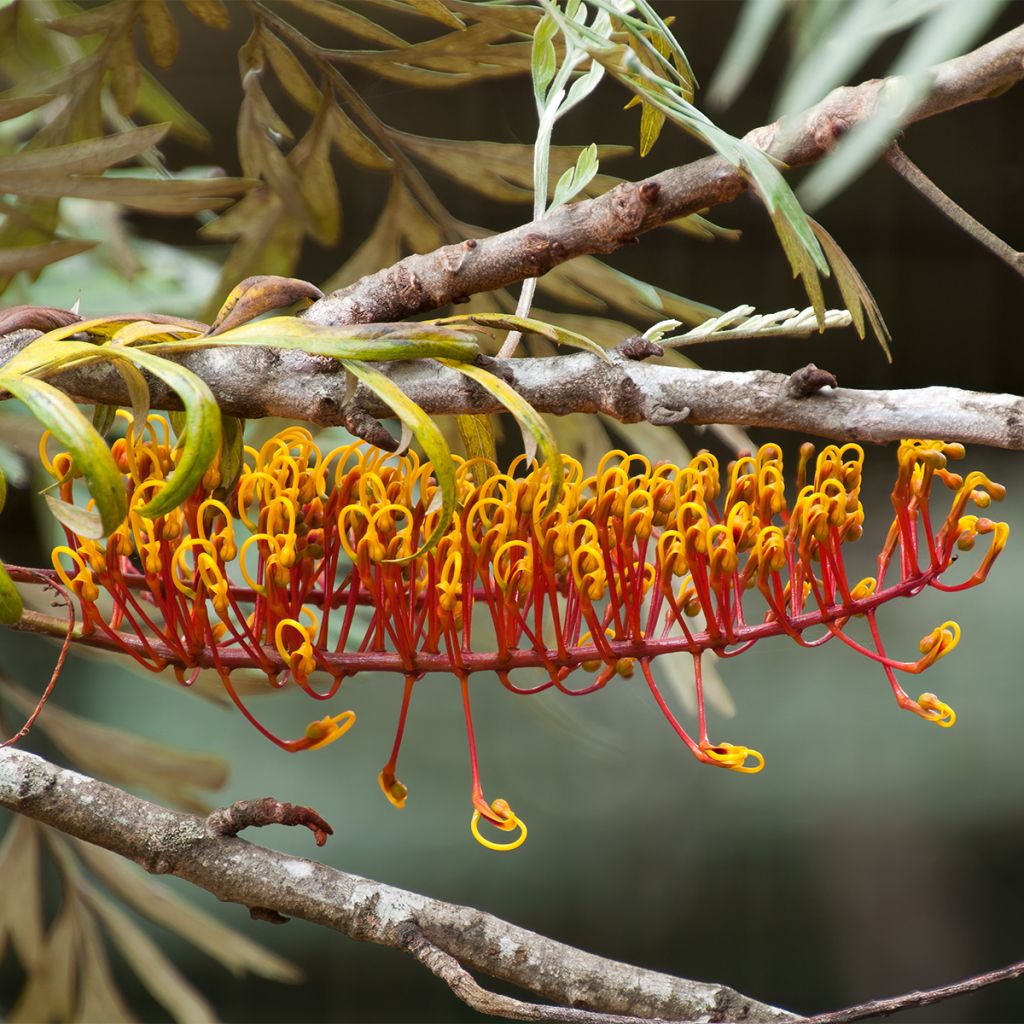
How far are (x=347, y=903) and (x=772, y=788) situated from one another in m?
0.72

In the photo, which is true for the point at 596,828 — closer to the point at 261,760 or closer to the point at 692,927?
the point at 692,927

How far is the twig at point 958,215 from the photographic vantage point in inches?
7.5

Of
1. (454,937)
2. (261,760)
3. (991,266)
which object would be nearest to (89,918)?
(454,937)

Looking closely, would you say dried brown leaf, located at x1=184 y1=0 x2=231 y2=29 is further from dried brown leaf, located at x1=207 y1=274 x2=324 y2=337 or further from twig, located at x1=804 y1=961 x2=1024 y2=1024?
twig, located at x1=804 y1=961 x2=1024 y2=1024

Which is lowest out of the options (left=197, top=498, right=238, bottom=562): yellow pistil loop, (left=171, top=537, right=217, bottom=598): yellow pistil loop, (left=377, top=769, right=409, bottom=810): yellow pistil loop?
(left=377, top=769, right=409, bottom=810): yellow pistil loop

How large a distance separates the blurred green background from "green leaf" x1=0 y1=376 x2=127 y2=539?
656 millimetres

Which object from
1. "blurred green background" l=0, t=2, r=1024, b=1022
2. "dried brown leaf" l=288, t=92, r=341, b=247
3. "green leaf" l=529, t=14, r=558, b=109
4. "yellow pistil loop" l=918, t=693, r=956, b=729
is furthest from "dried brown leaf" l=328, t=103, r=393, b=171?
"blurred green background" l=0, t=2, r=1024, b=1022

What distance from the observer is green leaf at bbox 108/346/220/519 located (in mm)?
178

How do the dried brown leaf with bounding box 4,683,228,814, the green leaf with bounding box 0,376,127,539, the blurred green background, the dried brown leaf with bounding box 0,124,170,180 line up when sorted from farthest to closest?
the blurred green background, the dried brown leaf with bounding box 4,683,228,814, the dried brown leaf with bounding box 0,124,170,180, the green leaf with bounding box 0,376,127,539

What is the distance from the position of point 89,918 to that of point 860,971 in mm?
613

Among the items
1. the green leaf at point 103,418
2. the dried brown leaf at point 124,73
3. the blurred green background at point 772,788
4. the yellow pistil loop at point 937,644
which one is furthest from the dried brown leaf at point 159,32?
the blurred green background at point 772,788

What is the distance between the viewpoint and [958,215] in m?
0.20

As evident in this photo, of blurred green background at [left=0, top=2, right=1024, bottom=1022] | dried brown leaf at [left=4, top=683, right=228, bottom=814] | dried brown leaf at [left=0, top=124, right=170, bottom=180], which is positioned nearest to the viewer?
dried brown leaf at [left=0, top=124, right=170, bottom=180]

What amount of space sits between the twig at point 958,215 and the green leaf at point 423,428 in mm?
89
